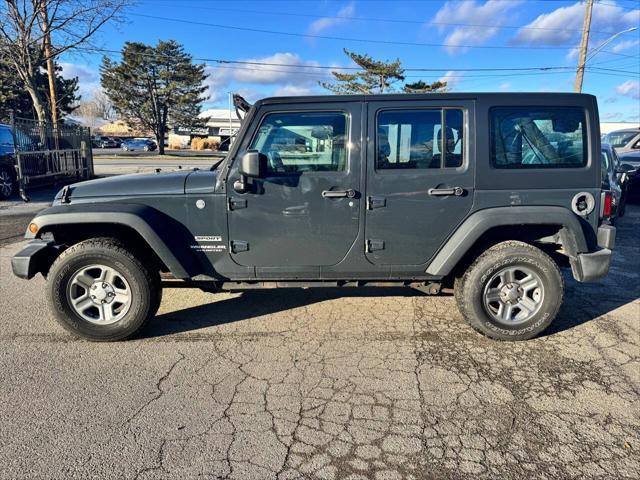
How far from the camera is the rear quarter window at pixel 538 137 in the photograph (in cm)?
367

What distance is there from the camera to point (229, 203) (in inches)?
143

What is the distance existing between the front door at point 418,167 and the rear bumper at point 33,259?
2.67 meters

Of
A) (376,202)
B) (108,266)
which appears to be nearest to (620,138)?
(376,202)

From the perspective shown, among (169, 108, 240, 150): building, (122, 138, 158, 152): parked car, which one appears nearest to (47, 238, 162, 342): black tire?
(169, 108, 240, 150): building

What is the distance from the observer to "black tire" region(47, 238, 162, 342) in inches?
141

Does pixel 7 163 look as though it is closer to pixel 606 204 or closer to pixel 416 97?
pixel 416 97

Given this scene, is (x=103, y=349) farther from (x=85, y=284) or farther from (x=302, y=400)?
(x=302, y=400)

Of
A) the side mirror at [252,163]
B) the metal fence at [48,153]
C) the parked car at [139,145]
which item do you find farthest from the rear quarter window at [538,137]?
the parked car at [139,145]

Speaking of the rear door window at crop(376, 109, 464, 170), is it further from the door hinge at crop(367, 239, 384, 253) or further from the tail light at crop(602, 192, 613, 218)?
the tail light at crop(602, 192, 613, 218)

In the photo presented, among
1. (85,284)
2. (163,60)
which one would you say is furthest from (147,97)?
(85,284)

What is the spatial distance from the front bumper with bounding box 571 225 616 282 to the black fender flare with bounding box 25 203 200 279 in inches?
126

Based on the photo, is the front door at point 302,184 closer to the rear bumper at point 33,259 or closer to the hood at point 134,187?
the hood at point 134,187

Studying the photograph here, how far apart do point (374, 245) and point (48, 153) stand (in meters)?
12.5

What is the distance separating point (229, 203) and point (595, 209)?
9.84 feet
